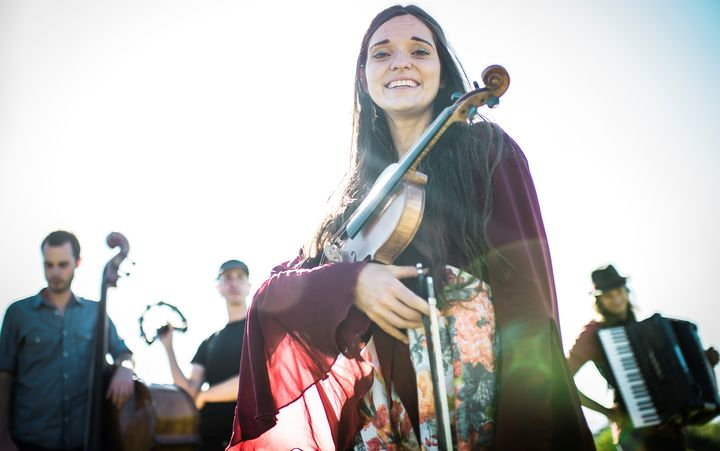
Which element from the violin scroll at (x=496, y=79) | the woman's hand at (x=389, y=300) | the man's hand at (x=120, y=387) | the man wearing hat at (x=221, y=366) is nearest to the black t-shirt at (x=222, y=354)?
the man wearing hat at (x=221, y=366)

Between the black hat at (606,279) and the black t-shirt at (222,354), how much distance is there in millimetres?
3266

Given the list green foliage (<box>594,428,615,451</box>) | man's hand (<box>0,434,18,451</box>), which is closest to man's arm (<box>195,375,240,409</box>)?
man's hand (<box>0,434,18,451</box>)

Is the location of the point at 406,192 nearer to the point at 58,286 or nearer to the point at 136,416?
the point at 136,416

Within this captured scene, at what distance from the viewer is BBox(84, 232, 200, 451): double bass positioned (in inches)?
167

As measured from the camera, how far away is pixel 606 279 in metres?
5.39

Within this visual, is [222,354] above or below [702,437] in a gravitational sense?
above

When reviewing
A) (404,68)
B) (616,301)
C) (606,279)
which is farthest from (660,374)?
Result: (404,68)

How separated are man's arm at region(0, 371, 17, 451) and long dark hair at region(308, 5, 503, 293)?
3271 millimetres

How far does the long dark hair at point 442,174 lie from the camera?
71.3 inches

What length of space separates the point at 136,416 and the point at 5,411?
904 millimetres

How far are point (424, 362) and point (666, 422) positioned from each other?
344 cm

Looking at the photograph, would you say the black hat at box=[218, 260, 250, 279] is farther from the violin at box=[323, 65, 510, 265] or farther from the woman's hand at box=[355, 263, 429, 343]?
the woman's hand at box=[355, 263, 429, 343]

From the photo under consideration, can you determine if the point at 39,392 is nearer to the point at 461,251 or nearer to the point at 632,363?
the point at 461,251

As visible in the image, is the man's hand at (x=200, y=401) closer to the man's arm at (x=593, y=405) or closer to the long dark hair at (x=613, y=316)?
the man's arm at (x=593, y=405)
